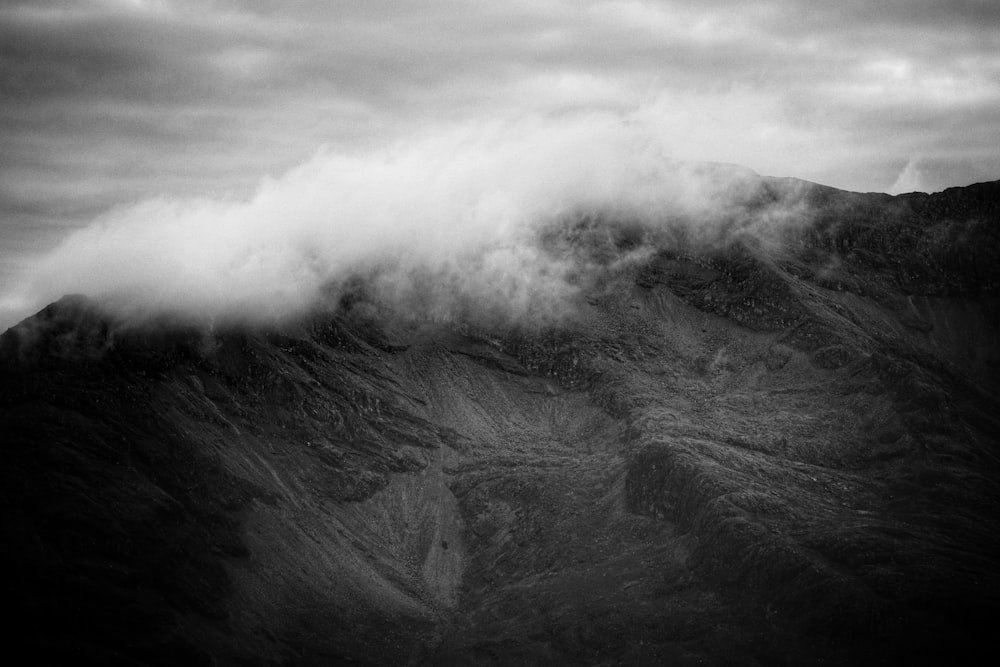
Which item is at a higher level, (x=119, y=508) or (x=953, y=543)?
(x=119, y=508)

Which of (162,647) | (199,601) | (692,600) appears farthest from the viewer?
(692,600)

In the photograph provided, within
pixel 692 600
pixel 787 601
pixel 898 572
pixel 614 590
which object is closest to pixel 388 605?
pixel 614 590

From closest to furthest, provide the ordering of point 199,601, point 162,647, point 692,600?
point 162,647, point 199,601, point 692,600

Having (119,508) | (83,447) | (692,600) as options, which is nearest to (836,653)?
(692,600)

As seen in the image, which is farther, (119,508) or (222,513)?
(222,513)

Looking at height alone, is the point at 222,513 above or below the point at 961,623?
above

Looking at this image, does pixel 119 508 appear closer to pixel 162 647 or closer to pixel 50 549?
pixel 50 549

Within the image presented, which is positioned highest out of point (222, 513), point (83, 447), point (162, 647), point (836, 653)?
point (83, 447)

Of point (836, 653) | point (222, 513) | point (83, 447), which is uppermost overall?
point (83, 447)

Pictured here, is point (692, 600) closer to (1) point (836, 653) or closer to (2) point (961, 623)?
(1) point (836, 653)
